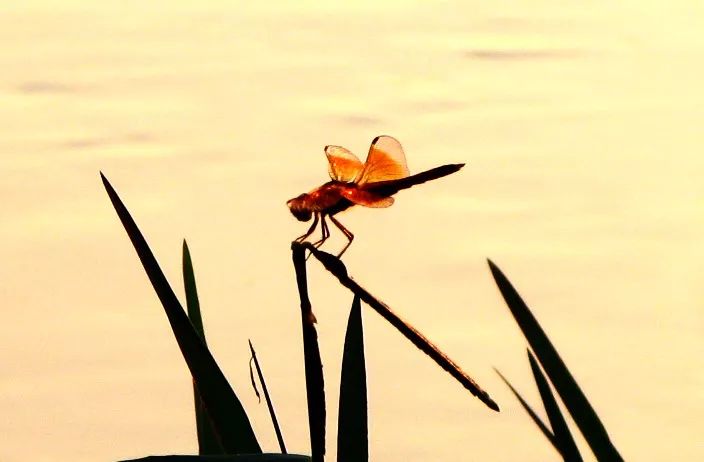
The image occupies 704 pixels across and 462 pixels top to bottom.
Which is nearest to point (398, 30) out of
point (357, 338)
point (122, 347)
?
point (122, 347)

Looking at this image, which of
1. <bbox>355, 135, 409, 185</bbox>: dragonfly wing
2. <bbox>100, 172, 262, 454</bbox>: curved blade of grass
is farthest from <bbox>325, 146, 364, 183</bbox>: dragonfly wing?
<bbox>100, 172, 262, 454</bbox>: curved blade of grass

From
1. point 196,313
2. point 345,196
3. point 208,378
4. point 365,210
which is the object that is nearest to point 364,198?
point 345,196

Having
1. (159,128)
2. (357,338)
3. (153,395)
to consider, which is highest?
(159,128)

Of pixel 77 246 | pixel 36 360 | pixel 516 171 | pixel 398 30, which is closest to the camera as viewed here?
pixel 36 360

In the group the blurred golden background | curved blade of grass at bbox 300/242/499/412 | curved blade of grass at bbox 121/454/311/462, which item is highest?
the blurred golden background

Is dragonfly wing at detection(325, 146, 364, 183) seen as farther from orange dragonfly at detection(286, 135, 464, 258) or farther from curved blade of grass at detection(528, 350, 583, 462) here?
curved blade of grass at detection(528, 350, 583, 462)

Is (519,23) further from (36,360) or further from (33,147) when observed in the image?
→ (36,360)

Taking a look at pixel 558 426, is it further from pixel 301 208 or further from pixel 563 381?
pixel 301 208
